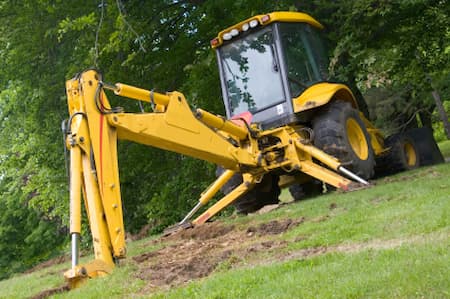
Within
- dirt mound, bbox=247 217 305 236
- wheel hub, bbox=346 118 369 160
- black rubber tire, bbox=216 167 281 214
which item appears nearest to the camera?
dirt mound, bbox=247 217 305 236

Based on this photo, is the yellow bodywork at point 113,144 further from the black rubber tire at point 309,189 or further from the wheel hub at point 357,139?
the black rubber tire at point 309,189

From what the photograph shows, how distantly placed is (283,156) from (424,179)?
2126mm

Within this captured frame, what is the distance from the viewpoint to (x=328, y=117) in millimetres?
9586

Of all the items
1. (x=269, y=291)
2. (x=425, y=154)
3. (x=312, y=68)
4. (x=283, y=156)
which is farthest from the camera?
(x=425, y=154)

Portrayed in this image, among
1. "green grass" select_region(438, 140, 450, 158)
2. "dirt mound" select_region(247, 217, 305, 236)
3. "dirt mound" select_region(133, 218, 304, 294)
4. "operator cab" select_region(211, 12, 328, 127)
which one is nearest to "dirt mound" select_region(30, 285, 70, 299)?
"dirt mound" select_region(133, 218, 304, 294)

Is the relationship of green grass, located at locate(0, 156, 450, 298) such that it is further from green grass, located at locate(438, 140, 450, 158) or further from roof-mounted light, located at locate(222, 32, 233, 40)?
green grass, located at locate(438, 140, 450, 158)

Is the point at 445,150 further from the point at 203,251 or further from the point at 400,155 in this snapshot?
the point at 203,251

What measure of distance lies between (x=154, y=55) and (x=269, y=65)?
14.9 ft

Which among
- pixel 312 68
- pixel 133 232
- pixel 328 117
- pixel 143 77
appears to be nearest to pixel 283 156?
pixel 328 117

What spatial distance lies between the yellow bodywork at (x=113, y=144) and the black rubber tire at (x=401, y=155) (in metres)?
2.68

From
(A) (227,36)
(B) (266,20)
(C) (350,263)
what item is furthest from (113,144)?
(A) (227,36)

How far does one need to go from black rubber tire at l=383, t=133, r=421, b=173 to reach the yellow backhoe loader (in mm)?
29

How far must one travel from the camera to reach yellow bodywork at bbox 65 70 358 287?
230 inches

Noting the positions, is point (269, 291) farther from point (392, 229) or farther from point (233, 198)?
point (233, 198)
